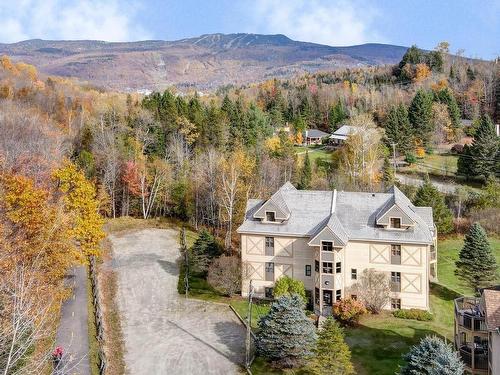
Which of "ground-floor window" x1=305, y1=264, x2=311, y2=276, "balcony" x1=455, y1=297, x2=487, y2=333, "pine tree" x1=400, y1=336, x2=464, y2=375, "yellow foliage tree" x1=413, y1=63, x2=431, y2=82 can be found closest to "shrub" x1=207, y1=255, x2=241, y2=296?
"ground-floor window" x1=305, y1=264, x2=311, y2=276

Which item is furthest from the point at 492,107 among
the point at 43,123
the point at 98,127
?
the point at 43,123

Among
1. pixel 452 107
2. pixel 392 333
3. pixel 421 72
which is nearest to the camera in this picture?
pixel 392 333

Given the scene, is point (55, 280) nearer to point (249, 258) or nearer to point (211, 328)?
point (211, 328)

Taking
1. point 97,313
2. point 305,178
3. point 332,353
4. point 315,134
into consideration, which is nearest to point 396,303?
point 332,353

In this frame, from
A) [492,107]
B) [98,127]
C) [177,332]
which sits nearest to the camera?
[177,332]

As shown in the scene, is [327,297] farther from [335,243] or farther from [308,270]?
[335,243]

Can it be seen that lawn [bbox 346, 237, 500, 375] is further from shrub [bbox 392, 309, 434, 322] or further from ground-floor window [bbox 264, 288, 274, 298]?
ground-floor window [bbox 264, 288, 274, 298]
